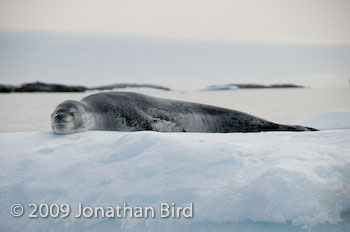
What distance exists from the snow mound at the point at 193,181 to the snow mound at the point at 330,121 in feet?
7.75

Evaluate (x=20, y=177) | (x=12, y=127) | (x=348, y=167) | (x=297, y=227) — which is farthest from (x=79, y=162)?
(x=12, y=127)

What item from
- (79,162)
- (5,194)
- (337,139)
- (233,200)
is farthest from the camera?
(337,139)

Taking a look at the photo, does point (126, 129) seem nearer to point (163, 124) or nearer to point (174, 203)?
point (163, 124)

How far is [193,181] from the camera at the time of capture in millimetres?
2322

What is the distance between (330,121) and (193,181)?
12.9ft

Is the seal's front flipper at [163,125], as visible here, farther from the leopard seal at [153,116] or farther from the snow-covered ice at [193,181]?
the snow-covered ice at [193,181]

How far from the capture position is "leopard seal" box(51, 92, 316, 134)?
15.9 feet

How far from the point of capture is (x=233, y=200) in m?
2.14

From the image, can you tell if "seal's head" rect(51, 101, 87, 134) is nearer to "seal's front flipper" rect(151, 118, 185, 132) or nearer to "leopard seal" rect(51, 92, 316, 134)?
"leopard seal" rect(51, 92, 316, 134)

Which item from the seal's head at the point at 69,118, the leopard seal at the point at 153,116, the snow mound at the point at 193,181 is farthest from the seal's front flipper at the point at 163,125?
the snow mound at the point at 193,181

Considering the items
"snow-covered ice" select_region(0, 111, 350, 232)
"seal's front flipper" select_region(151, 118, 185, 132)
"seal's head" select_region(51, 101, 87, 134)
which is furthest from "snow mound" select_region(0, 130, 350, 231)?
"seal's front flipper" select_region(151, 118, 185, 132)

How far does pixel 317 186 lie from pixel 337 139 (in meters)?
0.97

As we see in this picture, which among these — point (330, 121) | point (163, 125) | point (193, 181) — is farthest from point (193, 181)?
point (330, 121)

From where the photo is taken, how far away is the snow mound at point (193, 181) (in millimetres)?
2062
